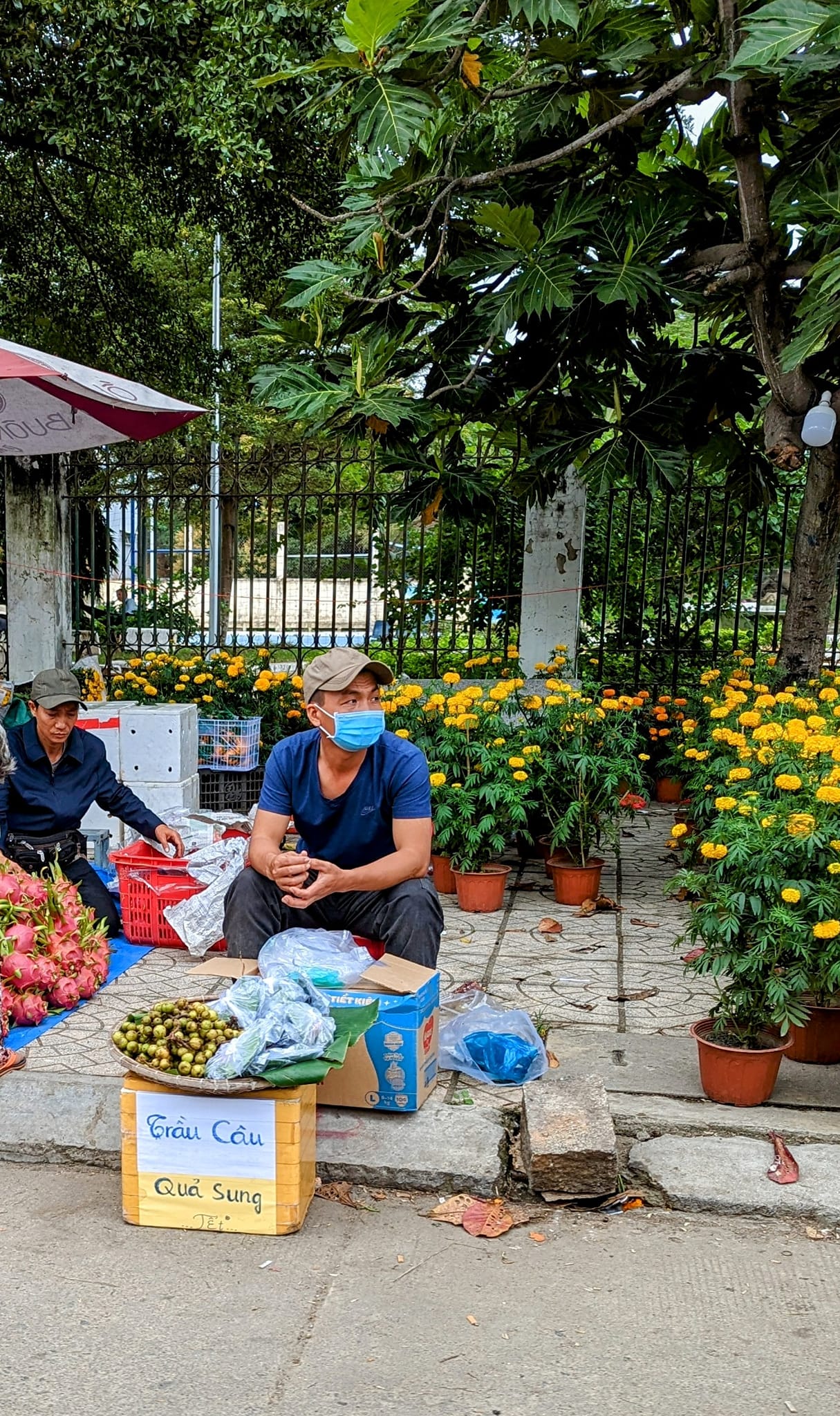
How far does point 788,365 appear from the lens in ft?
15.8

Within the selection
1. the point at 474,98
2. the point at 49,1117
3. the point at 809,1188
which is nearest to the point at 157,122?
the point at 474,98

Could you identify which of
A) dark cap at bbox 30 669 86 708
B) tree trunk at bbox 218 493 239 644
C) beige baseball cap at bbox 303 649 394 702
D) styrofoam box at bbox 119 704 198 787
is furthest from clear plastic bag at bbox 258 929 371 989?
tree trunk at bbox 218 493 239 644

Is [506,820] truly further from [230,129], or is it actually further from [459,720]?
[230,129]

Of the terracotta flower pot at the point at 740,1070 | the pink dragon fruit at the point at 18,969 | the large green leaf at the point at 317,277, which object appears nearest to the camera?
the terracotta flower pot at the point at 740,1070

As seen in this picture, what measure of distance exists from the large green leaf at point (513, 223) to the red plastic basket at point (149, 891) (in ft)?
10.8

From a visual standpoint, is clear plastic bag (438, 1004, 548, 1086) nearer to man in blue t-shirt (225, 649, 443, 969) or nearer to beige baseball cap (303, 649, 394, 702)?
man in blue t-shirt (225, 649, 443, 969)

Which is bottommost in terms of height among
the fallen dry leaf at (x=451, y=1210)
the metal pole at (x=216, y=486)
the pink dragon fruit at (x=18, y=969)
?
the fallen dry leaf at (x=451, y=1210)

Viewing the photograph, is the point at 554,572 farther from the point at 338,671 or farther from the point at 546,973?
the point at 338,671

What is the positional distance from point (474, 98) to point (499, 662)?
3429mm

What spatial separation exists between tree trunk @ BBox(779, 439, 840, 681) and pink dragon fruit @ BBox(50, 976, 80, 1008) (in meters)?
4.18

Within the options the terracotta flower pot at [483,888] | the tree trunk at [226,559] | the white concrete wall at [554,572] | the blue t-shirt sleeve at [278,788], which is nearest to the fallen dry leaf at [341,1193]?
the blue t-shirt sleeve at [278,788]

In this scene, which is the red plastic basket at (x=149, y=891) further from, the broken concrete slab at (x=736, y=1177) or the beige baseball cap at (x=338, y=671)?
the broken concrete slab at (x=736, y=1177)

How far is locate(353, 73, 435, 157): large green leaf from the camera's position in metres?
5.12

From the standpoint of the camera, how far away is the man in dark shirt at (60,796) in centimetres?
527
